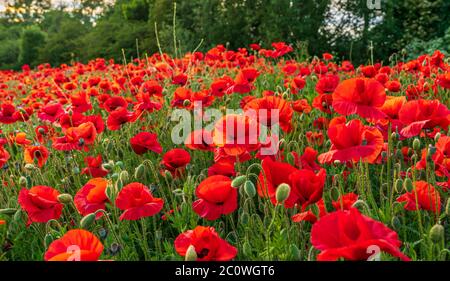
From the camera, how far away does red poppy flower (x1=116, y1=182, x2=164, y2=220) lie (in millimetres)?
1399

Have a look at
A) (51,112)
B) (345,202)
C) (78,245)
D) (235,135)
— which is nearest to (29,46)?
(51,112)

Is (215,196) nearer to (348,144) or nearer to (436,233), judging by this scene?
(348,144)

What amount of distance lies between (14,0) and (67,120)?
44939 mm

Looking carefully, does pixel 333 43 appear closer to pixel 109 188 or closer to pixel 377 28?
pixel 377 28

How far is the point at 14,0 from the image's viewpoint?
138 ft

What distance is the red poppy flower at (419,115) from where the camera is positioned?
1.59 metres

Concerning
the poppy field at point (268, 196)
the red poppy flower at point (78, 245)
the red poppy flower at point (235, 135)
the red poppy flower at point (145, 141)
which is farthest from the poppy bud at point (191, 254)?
the red poppy flower at point (145, 141)

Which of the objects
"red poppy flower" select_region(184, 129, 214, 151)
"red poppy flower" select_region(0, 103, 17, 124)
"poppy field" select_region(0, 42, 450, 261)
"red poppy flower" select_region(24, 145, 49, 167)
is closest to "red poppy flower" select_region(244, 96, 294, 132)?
"poppy field" select_region(0, 42, 450, 261)

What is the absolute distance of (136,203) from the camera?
141cm

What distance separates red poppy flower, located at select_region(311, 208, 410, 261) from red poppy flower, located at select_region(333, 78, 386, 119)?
785 millimetres

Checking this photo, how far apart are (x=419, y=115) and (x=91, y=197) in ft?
3.68

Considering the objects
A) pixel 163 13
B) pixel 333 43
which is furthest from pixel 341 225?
pixel 163 13

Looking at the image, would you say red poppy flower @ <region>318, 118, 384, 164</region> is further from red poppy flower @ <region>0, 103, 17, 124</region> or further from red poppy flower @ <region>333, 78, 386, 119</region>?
red poppy flower @ <region>0, 103, 17, 124</region>

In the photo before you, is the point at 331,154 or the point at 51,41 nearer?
the point at 331,154
